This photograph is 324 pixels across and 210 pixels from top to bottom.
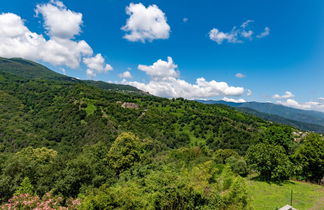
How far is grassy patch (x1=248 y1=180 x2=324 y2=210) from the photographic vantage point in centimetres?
1670

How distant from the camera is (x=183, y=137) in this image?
95.6 metres

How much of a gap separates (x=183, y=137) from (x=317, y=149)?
7108 centimetres

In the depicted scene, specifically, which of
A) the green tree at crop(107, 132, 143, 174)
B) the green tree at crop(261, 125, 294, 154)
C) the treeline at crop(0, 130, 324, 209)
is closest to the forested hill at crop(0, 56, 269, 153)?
the green tree at crop(261, 125, 294, 154)

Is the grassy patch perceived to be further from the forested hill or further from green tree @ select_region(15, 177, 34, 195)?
the forested hill

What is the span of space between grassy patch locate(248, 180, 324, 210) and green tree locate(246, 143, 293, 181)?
52.0 inches

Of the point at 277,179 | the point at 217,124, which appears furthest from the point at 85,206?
the point at 217,124

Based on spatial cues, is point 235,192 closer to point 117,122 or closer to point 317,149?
point 317,149

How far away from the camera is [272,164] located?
2266cm

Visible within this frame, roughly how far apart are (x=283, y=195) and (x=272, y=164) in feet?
15.1

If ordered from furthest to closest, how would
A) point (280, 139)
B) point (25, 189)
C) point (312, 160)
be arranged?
point (280, 139) → point (312, 160) → point (25, 189)

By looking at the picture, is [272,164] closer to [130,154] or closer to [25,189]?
[130,154]

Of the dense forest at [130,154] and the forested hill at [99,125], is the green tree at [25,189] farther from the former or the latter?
the forested hill at [99,125]

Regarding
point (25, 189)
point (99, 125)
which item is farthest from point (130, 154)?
point (99, 125)

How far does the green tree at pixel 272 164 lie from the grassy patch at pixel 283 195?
1322mm
